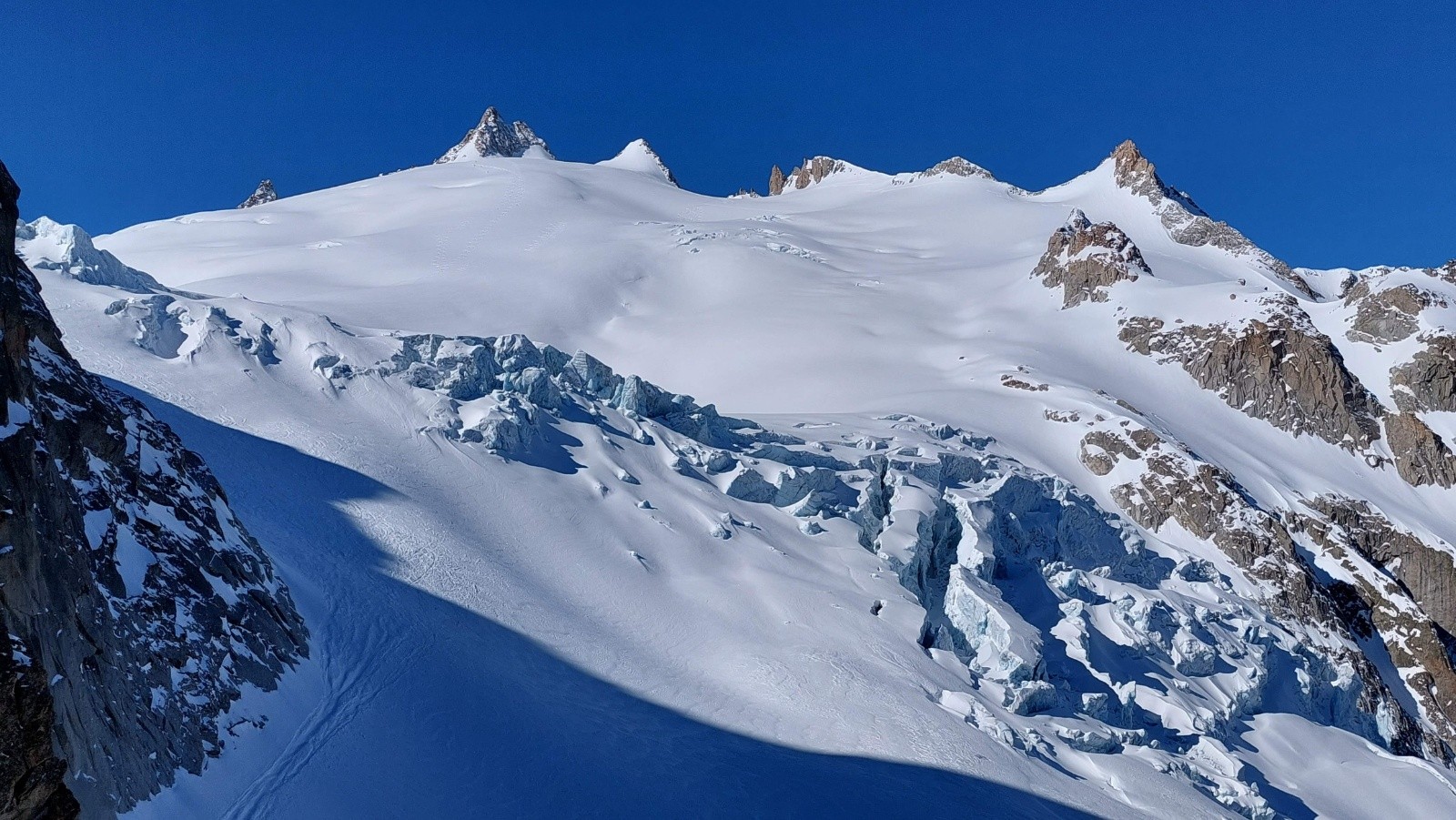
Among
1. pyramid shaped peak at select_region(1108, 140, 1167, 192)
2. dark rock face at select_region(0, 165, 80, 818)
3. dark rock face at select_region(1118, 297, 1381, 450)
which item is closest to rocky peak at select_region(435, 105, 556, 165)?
pyramid shaped peak at select_region(1108, 140, 1167, 192)

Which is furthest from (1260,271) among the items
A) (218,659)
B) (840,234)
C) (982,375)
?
(218,659)

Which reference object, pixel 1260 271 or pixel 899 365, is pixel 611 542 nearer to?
pixel 899 365

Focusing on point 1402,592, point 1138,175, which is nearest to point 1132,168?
point 1138,175

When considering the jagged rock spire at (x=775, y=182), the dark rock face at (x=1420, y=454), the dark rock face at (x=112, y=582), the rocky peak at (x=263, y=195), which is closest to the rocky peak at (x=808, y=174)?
the jagged rock spire at (x=775, y=182)

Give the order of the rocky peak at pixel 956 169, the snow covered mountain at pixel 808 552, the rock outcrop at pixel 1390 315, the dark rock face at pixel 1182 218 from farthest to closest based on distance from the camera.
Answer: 1. the rocky peak at pixel 956 169
2. the dark rock face at pixel 1182 218
3. the rock outcrop at pixel 1390 315
4. the snow covered mountain at pixel 808 552

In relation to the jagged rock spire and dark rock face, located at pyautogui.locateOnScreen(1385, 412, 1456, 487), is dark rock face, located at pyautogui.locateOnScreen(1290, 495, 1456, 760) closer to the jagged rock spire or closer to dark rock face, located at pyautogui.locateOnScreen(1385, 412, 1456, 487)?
dark rock face, located at pyautogui.locateOnScreen(1385, 412, 1456, 487)

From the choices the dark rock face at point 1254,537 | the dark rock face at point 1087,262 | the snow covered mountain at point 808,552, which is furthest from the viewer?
the dark rock face at point 1087,262

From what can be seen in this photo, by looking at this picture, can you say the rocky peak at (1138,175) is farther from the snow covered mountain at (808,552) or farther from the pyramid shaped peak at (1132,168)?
the snow covered mountain at (808,552)

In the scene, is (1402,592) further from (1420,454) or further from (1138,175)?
(1138,175)
